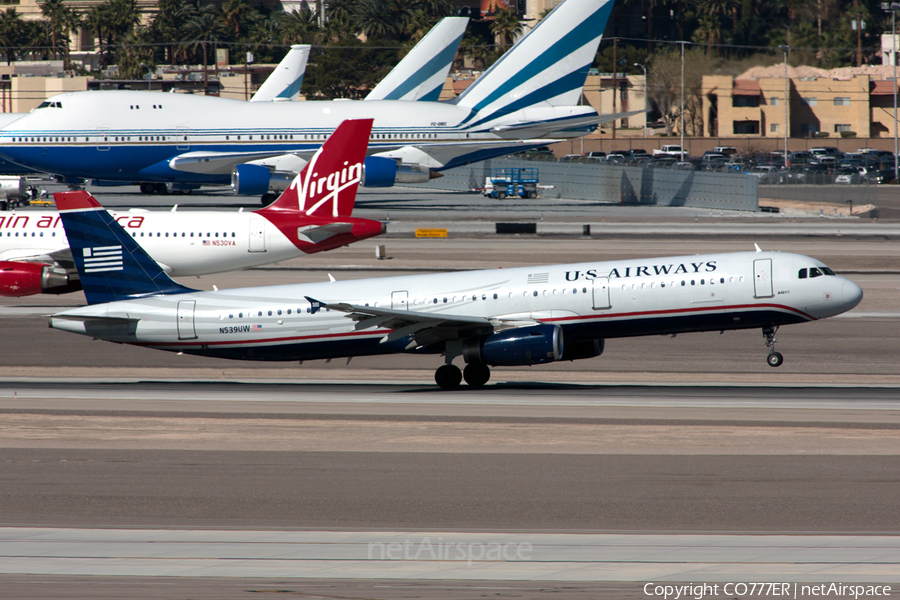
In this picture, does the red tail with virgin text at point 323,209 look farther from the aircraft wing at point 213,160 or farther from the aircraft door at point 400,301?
the aircraft wing at point 213,160

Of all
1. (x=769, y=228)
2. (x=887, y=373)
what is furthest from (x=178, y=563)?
(x=769, y=228)

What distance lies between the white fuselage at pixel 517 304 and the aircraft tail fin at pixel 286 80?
250 feet

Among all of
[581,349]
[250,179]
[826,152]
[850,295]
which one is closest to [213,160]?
[250,179]

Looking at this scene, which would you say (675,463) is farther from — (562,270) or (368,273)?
(368,273)

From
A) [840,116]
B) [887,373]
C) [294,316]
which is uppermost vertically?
[840,116]

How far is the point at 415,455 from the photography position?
2534 centimetres

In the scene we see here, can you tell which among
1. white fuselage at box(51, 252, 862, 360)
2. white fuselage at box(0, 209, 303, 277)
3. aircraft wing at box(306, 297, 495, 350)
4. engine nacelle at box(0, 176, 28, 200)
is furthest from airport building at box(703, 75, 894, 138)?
aircraft wing at box(306, 297, 495, 350)

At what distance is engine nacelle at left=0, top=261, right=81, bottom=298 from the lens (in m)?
45.7

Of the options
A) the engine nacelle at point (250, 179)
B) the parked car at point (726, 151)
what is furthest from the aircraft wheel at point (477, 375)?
the parked car at point (726, 151)

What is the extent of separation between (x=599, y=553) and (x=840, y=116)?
17402 centimetres

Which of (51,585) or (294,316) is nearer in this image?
(51,585)

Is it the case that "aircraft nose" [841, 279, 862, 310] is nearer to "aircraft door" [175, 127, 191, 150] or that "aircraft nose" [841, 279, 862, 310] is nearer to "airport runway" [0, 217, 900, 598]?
"airport runway" [0, 217, 900, 598]

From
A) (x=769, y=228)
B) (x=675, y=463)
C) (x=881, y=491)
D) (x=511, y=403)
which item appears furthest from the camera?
(x=769, y=228)

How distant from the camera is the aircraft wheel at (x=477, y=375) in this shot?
3409 centimetres
